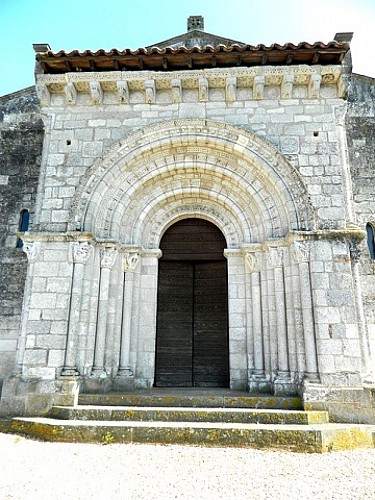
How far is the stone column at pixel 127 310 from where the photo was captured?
20.0ft

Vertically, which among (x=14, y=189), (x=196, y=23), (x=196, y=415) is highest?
(x=196, y=23)

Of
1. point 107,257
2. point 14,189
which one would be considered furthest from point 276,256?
point 14,189

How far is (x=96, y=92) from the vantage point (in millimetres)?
6469

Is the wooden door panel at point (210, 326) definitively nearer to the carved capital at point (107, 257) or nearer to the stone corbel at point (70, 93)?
the carved capital at point (107, 257)

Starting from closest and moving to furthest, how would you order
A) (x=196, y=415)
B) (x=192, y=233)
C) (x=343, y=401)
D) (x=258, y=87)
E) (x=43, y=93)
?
(x=196, y=415) → (x=343, y=401) → (x=258, y=87) → (x=43, y=93) → (x=192, y=233)

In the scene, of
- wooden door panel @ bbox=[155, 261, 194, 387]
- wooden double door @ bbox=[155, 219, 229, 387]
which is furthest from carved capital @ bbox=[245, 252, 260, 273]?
wooden door panel @ bbox=[155, 261, 194, 387]

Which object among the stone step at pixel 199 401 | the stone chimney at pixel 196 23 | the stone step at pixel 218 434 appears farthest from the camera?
the stone chimney at pixel 196 23

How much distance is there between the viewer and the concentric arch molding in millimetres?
6125

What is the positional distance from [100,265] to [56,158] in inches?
78.5

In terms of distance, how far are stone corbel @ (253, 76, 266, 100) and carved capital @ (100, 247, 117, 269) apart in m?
3.56

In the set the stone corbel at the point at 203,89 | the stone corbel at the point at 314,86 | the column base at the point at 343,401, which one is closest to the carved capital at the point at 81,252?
the stone corbel at the point at 203,89

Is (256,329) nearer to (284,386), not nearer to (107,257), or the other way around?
(284,386)

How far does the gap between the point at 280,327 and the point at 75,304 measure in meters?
3.12

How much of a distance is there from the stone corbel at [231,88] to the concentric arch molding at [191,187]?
51 cm
